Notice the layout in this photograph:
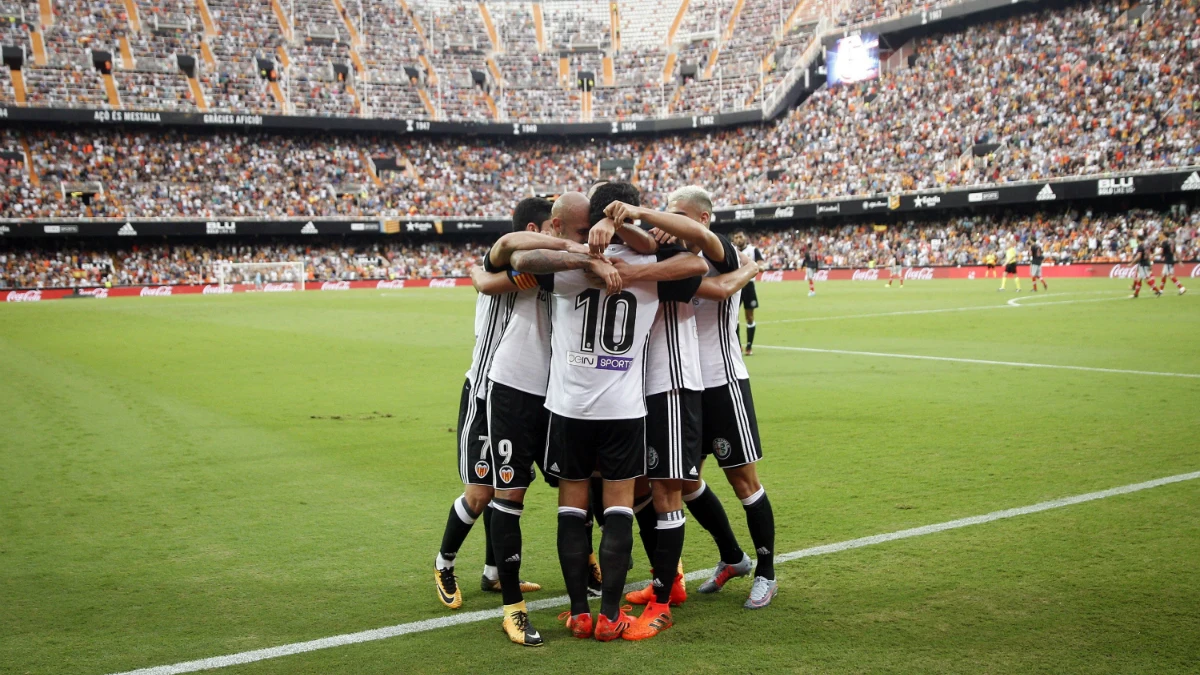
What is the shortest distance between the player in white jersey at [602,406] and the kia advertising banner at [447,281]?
4073 cm

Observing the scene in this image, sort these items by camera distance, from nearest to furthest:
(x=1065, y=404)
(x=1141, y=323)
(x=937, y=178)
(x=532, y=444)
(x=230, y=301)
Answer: (x=532, y=444)
(x=1065, y=404)
(x=1141, y=323)
(x=230, y=301)
(x=937, y=178)

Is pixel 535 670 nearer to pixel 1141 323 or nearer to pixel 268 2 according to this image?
pixel 1141 323

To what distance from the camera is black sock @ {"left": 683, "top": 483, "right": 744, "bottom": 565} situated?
17.5 feet

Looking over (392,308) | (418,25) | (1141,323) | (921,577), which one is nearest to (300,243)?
(418,25)

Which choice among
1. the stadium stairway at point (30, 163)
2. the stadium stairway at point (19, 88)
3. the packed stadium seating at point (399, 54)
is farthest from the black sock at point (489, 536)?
the stadium stairway at point (19, 88)

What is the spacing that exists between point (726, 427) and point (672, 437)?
0.48 m

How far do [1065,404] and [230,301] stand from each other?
36.6 metres

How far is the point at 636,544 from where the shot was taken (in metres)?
6.40

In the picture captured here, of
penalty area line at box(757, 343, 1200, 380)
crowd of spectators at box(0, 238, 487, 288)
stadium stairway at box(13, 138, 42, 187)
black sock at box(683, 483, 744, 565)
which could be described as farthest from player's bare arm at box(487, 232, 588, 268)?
stadium stairway at box(13, 138, 42, 187)

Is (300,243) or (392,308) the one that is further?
(300,243)

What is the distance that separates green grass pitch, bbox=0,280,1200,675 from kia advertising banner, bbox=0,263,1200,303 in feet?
93.6

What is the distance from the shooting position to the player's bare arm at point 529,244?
4500 mm

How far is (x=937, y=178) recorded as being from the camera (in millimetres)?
51188

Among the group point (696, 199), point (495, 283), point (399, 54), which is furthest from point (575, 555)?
Answer: point (399, 54)
